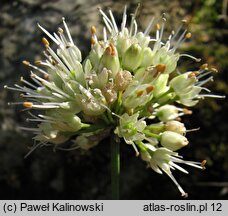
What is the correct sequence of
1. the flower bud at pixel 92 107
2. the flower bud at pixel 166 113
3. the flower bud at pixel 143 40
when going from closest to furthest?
the flower bud at pixel 92 107 < the flower bud at pixel 143 40 < the flower bud at pixel 166 113

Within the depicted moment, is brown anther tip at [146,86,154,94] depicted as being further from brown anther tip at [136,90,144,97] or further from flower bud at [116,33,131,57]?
flower bud at [116,33,131,57]

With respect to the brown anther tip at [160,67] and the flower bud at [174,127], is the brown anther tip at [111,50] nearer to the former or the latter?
the brown anther tip at [160,67]

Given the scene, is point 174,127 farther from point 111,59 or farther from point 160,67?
point 111,59

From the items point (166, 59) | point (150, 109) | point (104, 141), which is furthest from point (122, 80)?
point (104, 141)

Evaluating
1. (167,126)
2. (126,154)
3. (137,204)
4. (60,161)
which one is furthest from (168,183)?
(167,126)

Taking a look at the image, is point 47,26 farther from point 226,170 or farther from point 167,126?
point 167,126

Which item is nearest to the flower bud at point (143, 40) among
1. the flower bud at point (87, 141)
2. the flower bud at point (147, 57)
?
the flower bud at point (147, 57)
